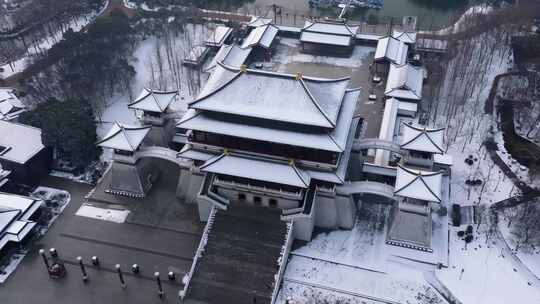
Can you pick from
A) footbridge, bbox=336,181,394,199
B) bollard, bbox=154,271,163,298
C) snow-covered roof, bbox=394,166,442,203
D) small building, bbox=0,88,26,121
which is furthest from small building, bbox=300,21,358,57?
bollard, bbox=154,271,163,298

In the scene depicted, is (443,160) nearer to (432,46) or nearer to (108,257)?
(432,46)

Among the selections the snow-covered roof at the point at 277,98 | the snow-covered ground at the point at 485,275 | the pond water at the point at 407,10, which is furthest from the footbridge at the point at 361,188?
the pond water at the point at 407,10

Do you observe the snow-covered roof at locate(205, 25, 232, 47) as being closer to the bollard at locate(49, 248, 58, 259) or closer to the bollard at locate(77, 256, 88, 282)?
the bollard at locate(49, 248, 58, 259)

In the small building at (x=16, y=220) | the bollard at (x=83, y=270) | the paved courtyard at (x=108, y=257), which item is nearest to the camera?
the paved courtyard at (x=108, y=257)

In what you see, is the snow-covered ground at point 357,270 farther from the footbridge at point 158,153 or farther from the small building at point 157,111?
the small building at point 157,111

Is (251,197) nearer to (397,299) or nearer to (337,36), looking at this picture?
(397,299)

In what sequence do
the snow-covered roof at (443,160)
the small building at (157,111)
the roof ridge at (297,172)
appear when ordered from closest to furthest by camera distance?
1. the roof ridge at (297,172)
2. the snow-covered roof at (443,160)
3. the small building at (157,111)

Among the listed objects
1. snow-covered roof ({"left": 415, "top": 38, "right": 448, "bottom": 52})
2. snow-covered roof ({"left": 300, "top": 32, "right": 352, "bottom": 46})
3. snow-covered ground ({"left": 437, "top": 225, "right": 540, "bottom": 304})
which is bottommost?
snow-covered ground ({"left": 437, "top": 225, "right": 540, "bottom": 304})
